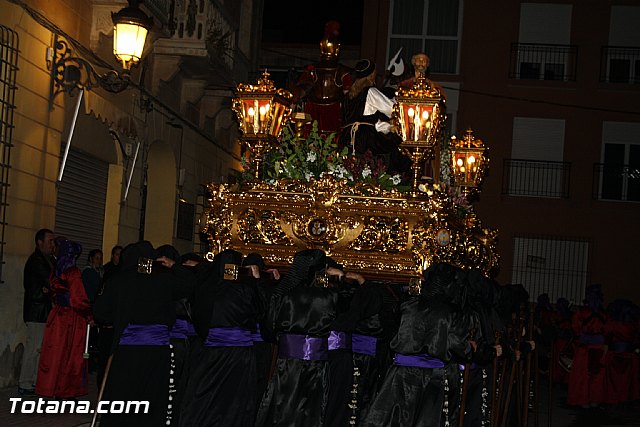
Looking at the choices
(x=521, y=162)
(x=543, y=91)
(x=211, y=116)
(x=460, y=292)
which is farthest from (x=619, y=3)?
(x=460, y=292)

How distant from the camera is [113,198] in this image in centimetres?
1661

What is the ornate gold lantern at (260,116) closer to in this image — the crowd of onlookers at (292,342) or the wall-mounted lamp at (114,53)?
the wall-mounted lamp at (114,53)

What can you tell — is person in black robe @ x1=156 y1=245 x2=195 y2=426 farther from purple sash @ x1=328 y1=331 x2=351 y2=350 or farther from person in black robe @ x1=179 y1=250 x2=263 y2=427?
purple sash @ x1=328 y1=331 x2=351 y2=350

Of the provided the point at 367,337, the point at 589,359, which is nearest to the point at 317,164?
the point at 367,337

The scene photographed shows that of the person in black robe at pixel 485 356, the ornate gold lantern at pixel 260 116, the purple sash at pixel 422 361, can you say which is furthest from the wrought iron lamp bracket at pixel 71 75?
the purple sash at pixel 422 361

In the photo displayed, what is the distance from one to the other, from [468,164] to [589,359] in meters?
4.77

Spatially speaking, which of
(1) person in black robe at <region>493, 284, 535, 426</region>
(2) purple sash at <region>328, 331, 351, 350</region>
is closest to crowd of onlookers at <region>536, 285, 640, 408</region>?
(1) person in black robe at <region>493, 284, 535, 426</region>

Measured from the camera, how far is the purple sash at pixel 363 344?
35.7 feet

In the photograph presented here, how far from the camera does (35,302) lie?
1218 cm

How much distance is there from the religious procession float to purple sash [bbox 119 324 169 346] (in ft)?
7.64

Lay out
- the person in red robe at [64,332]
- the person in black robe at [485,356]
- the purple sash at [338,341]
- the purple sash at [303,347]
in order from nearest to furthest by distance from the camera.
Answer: the purple sash at [303,347] → the person in black robe at [485,356] → the purple sash at [338,341] → the person in red robe at [64,332]

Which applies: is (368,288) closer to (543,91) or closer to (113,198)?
(113,198)

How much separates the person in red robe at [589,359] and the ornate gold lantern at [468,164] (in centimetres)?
383

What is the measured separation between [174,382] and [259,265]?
133 cm
